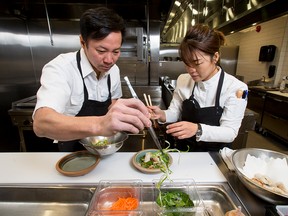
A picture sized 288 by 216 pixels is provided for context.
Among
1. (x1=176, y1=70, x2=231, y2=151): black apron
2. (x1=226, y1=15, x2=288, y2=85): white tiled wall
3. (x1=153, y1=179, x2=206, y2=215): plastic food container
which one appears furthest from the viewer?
(x1=226, y1=15, x2=288, y2=85): white tiled wall

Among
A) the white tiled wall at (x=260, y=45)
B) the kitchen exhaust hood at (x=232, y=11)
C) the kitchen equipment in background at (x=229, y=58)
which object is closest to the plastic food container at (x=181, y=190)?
the kitchen exhaust hood at (x=232, y=11)

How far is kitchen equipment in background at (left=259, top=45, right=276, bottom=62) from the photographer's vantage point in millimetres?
4582

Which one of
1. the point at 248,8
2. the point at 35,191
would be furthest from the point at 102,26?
the point at 248,8

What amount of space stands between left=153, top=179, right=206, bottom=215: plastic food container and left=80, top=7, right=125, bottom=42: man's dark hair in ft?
3.16

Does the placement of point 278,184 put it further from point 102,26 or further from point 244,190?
point 102,26

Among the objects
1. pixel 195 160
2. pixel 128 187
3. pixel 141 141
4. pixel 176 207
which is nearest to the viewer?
pixel 176 207

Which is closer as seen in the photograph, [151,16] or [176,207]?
[176,207]

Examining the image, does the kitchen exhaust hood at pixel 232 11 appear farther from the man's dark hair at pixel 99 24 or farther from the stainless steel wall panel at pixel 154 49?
the man's dark hair at pixel 99 24

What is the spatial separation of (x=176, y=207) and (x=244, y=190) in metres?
0.39

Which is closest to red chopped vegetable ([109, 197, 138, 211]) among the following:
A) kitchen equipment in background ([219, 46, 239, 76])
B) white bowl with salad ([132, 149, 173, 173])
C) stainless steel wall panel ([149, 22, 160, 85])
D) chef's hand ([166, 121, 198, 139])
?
white bowl with salad ([132, 149, 173, 173])

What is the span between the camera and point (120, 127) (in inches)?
29.6

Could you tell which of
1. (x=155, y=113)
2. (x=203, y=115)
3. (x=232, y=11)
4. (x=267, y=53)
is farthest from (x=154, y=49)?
(x=267, y=53)

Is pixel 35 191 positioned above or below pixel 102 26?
below

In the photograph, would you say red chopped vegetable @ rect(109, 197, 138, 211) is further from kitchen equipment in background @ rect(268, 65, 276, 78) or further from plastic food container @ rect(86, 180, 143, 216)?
kitchen equipment in background @ rect(268, 65, 276, 78)
